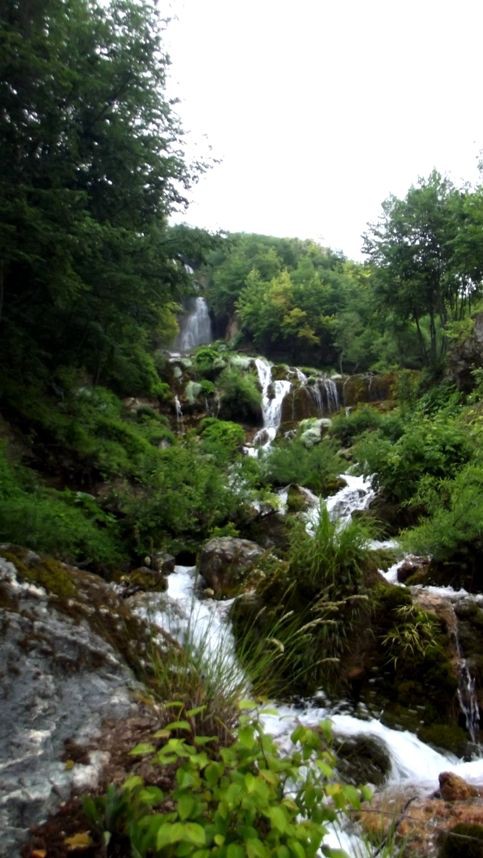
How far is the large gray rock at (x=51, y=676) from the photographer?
2.08 meters

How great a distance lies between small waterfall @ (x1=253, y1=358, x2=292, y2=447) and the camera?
18.1 m

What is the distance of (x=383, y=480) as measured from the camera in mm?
9703

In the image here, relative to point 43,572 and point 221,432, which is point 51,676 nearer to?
point 43,572

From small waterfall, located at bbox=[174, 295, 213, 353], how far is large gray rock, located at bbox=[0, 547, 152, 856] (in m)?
27.6

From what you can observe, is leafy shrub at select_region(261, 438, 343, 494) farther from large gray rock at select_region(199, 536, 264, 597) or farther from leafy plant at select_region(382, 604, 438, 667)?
leafy plant at select_region(382, 604, 438, 667)

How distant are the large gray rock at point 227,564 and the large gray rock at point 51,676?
290 cm

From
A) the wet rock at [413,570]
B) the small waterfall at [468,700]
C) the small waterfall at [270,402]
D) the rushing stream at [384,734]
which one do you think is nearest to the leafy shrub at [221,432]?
the small waterfall at [270,402]

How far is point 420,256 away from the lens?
1698cm

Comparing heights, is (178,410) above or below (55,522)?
above

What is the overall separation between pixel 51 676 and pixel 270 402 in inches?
694

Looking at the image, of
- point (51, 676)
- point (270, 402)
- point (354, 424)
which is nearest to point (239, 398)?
point (270, 402)

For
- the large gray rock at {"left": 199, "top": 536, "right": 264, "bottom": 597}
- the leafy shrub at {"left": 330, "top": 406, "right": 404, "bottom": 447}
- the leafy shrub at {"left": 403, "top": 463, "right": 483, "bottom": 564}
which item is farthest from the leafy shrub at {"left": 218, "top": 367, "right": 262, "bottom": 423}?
the leafy shrub at {"left": 403, "top": 463, "right": 483, "bottom": 564}

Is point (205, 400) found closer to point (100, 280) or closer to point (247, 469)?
point (247, 469)

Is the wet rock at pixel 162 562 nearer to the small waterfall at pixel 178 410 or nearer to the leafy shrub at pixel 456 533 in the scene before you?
the leafy shrub at pixel 456 533
